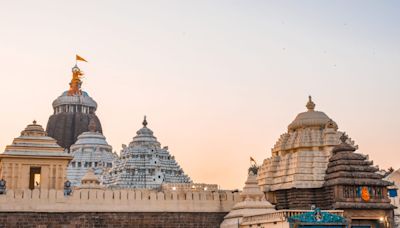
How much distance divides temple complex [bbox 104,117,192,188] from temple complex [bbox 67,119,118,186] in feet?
18.3

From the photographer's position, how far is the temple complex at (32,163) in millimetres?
33000

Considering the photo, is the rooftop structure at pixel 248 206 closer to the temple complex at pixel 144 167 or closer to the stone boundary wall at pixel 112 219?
the stone boundary wall at pixel 112 219

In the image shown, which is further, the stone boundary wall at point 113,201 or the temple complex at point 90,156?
the temple complex at point 90,156

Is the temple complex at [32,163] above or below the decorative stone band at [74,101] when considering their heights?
below

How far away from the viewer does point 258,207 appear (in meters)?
29.2

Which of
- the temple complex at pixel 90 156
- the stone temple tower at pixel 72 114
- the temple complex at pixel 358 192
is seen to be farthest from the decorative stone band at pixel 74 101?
the temple complex at pixel 358 192

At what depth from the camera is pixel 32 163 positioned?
33.7 metres

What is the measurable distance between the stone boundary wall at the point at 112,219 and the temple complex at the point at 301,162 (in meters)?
3.60

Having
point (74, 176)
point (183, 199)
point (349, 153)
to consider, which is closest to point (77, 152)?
point (74, 176)

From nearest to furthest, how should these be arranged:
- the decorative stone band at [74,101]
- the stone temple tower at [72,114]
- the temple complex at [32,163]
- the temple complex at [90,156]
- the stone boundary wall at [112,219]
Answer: the stone boundary wall at [112,219] < the temple complex at [32,163] < the temple complex at [90,156] < the stone temple tower at [72,114] < the decorative stone band at [74,101]

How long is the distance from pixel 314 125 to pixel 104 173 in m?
28.0

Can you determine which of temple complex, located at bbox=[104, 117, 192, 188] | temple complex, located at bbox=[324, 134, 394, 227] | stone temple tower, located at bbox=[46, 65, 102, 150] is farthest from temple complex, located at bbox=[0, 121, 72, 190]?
stone temple tower, located at bbox=[46, 65, 102, 150]

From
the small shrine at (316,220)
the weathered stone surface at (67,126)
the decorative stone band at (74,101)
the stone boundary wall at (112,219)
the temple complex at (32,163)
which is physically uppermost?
the decorative stone band at (74,101)

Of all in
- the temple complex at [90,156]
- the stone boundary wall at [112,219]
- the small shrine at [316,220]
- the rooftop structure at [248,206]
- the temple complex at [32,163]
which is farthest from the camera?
the temple complex at [90,156]
